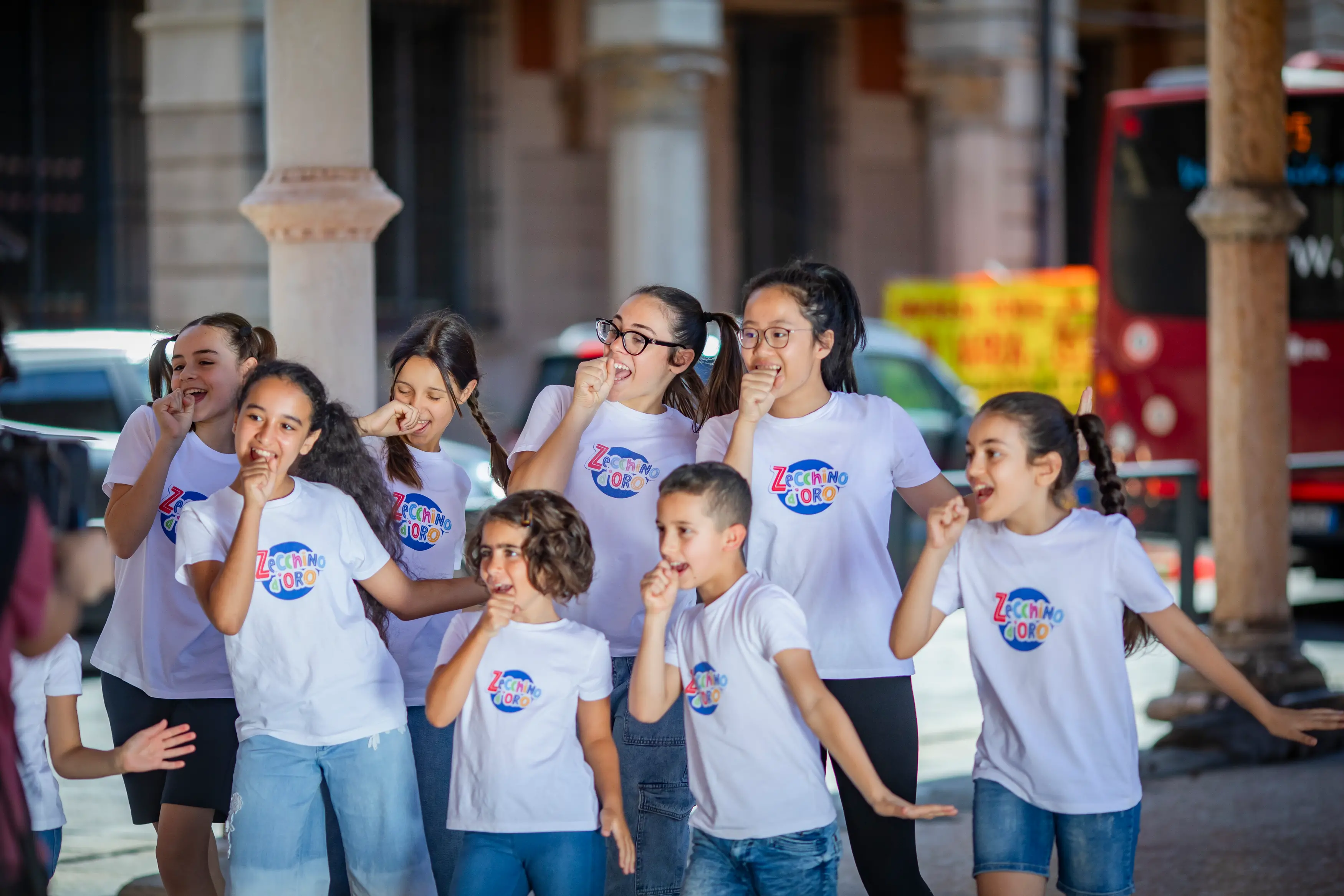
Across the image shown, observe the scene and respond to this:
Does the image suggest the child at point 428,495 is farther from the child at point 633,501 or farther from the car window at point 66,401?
the car window at point 66,401

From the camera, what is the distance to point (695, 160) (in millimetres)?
14633

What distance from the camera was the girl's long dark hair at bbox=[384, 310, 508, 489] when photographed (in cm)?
410

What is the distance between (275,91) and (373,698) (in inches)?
98.7

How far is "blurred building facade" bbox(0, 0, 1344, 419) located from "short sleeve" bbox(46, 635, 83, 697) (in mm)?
9604

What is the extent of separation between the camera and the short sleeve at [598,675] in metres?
3.54

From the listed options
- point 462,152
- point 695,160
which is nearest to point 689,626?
point 695,160

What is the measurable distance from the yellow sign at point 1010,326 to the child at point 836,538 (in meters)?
10.5

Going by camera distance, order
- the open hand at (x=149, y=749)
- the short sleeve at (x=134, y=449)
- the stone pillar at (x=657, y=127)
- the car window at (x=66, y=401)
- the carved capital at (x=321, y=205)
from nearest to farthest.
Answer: the open hand at (x=149, y=749) → the short sleeve at (x=134, y=449) → the carved capital at (x=321, y=205) → the car window at (x=66, y=401) → the stone pillar at (x=657, y=127)

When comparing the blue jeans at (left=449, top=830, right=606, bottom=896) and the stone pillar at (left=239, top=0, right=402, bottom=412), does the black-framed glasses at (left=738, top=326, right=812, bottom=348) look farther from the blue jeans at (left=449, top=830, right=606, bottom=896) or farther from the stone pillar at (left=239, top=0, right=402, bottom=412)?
the stone pillar at (left=239, top=0, right=402, bottom=412)

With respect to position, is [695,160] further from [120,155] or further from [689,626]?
[689,626]

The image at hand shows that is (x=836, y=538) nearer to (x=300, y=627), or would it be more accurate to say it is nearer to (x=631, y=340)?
(x=631, y=340)

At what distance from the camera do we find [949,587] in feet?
12.0

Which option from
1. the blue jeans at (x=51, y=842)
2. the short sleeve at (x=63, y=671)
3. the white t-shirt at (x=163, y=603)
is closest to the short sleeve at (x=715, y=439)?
the white t-shirt at (x=163, y=603)

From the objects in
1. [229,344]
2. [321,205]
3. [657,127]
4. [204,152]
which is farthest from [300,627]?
[657,127]
